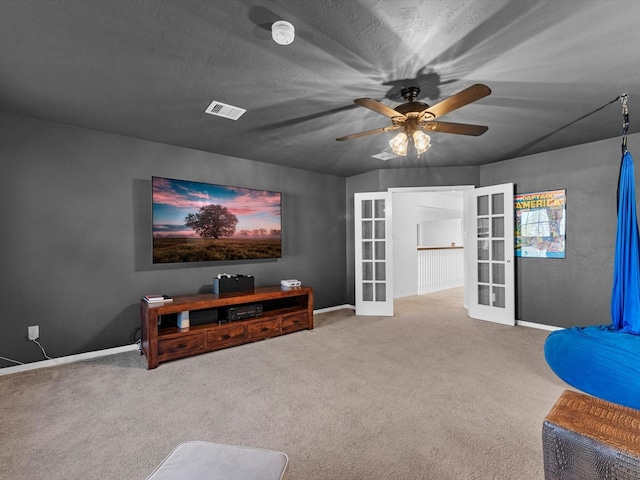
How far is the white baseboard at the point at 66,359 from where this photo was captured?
2922 mm

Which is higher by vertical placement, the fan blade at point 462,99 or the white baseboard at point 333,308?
the fan blade at point 462,99

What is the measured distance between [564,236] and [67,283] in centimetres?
580

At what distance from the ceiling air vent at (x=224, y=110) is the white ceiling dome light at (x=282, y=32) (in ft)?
3.68

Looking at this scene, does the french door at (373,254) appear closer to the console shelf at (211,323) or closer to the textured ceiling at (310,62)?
the console shelf at (211,323)

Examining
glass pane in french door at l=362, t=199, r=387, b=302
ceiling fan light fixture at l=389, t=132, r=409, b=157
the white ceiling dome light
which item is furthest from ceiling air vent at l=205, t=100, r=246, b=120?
glass pane in french door at l=362, t=199, r=387, b=302

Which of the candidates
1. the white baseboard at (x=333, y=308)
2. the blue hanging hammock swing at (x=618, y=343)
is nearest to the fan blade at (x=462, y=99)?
the blue hanging hammock swing at (x=618, y=343)

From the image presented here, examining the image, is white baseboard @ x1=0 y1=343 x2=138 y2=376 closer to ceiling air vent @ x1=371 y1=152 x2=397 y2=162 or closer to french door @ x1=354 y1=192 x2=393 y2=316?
french door @ x1=354 y1=192 x2=393 y2=316

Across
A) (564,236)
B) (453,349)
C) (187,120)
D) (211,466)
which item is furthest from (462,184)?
(211,466)

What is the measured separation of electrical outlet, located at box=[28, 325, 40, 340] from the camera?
119 inches

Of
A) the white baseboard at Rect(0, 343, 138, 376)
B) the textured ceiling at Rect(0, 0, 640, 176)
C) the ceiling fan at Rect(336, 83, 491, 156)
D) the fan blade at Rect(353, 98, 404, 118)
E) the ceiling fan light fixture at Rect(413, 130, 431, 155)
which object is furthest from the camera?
the white baseboard at Rect(0, 343, 138, 376)

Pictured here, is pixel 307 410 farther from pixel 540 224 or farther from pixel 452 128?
pixel 540 224

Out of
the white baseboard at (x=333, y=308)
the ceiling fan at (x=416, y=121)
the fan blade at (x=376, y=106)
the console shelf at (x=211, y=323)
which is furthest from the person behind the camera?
the white baseboard at (x=333, y=308)

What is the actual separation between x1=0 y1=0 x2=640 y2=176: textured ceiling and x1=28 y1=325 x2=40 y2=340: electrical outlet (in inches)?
78.4

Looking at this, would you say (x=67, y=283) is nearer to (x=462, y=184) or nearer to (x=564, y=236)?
(x=462, y=184)
